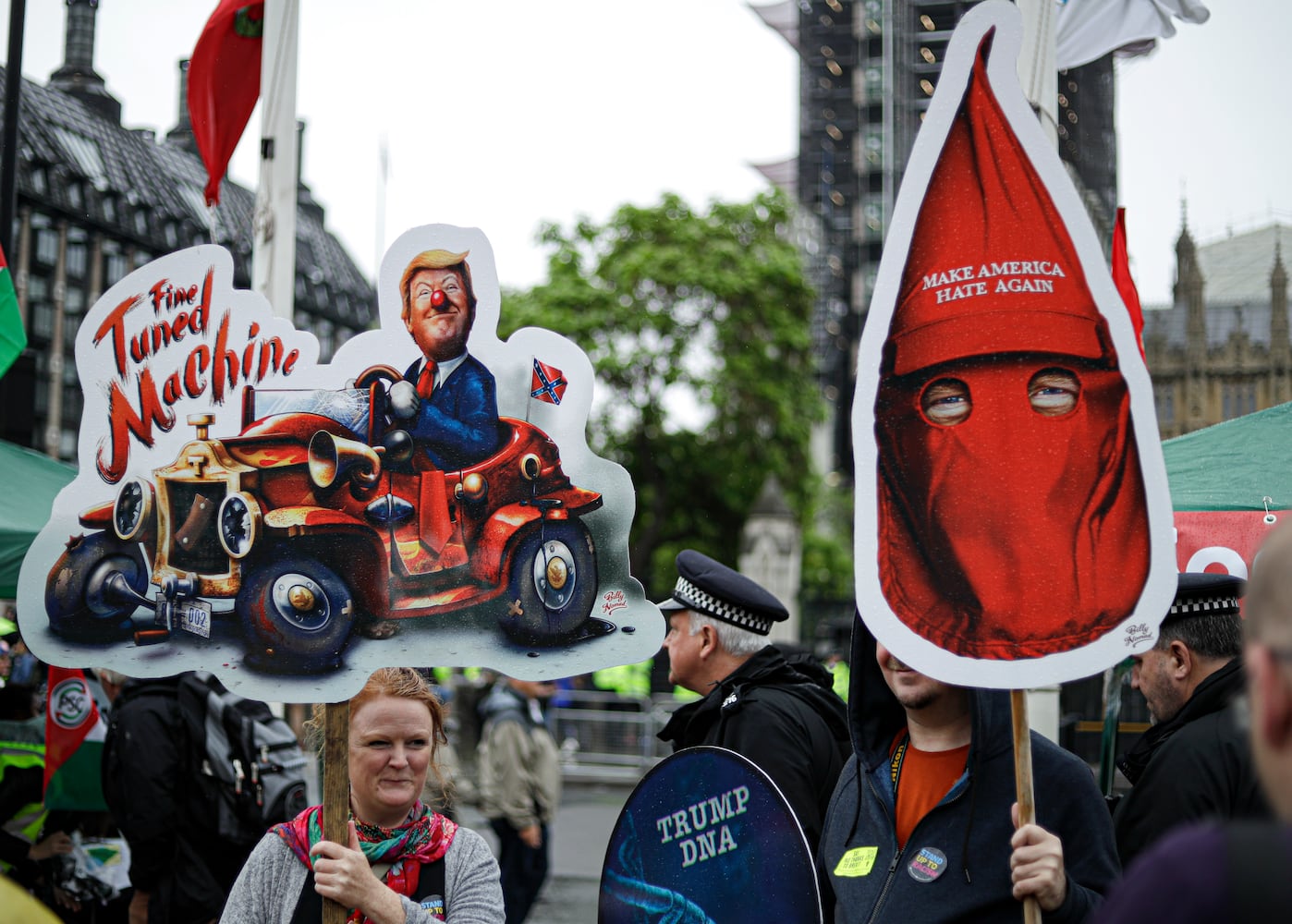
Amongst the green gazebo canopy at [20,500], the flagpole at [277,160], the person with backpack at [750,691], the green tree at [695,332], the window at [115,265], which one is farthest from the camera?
the window at [115,265]

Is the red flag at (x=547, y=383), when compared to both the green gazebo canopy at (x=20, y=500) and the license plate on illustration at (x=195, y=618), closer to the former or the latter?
the license plate on illustration at (x=195, y=618)

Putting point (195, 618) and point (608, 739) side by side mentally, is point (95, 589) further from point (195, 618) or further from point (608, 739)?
point (608, 739)

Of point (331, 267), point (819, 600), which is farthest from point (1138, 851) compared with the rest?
point (331, 267)

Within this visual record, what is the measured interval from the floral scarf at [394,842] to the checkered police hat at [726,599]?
1.48 m

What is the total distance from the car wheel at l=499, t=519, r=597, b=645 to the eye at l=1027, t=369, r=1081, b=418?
3.59 feet

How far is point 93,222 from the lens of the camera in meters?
37.7

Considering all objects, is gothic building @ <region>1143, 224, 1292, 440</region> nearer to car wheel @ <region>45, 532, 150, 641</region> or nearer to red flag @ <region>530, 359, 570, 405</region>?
red flag @ <region>530, 359, 570, 405</region>

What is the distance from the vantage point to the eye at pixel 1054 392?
2.68 meters

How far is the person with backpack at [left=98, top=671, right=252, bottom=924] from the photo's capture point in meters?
5.00

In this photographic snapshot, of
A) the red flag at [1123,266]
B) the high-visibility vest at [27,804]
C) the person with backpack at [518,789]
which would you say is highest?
the red flag at [1123,266]

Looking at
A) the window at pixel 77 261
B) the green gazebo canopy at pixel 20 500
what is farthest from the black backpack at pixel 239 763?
the window at pixel 77 261

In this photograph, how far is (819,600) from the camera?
23547 mm

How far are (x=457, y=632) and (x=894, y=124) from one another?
46696 mm

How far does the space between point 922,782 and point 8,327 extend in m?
3.91
